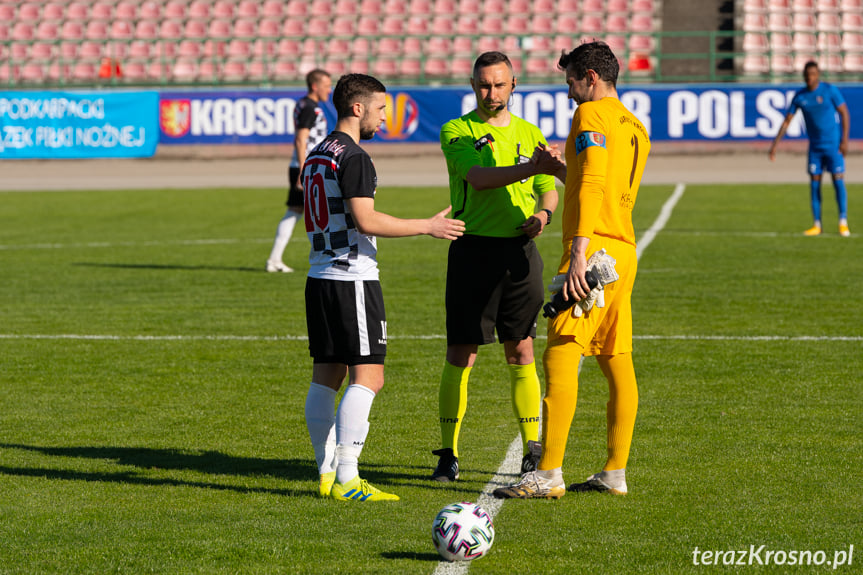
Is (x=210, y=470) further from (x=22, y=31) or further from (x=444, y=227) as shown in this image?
(x=22, y=31)

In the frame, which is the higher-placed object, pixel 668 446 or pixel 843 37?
pixel 843 37

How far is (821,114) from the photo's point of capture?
16672 mm

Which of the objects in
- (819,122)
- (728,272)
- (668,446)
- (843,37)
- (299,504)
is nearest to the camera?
(299,504)

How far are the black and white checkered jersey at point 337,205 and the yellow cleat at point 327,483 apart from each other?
Result: 981mm

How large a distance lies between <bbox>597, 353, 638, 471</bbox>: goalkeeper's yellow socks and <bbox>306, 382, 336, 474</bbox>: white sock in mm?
1332

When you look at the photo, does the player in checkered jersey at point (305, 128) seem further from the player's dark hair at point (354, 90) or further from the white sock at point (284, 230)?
→ the player's dark hair at point (354, 90)

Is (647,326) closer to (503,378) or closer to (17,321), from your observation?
(503,378)

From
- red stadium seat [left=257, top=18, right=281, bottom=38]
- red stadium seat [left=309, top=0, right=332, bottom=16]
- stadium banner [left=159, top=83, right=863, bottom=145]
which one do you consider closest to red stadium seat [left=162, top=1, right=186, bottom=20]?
red stadium seat [left=257, top=18, right=281, bottom=38]

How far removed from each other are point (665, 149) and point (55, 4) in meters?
21.6

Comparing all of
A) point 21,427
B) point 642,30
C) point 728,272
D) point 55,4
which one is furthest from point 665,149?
point 21,427

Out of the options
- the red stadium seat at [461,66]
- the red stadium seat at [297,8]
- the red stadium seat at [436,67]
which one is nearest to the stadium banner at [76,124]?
the red stadium seat at [297,8]

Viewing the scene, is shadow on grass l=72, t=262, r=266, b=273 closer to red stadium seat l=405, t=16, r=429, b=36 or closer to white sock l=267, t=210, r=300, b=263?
white sock l=267, t=210, r=300, b=263

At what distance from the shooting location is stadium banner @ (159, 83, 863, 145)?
30.4 m

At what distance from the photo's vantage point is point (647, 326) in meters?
10.2
